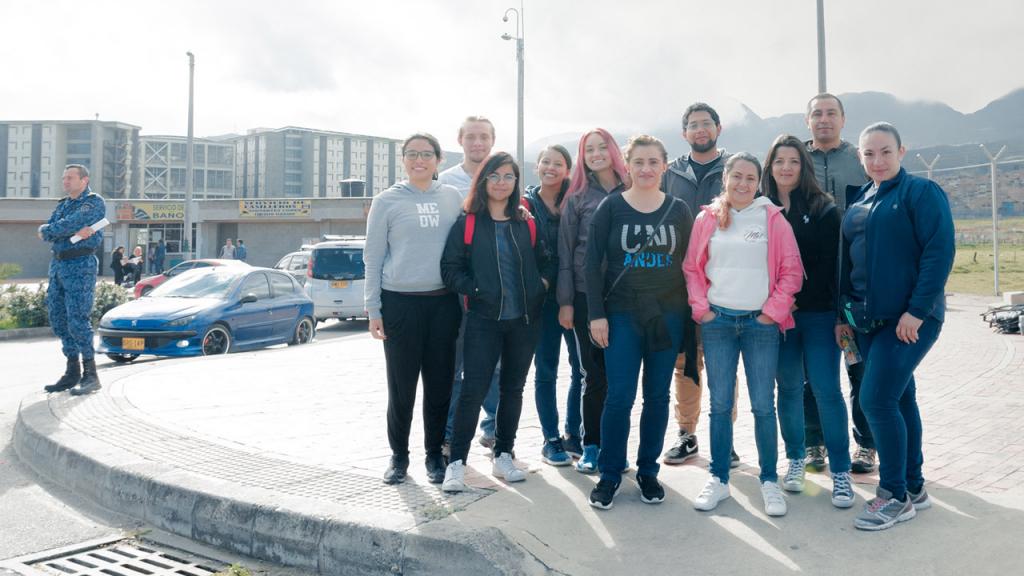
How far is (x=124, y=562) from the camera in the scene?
3.77 m

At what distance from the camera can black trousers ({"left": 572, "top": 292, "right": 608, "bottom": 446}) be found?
4.61 meters

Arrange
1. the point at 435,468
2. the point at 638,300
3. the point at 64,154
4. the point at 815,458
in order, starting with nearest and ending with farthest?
the point at 638,300
the point at 435,468
the point at 815,458
the point at 64,154

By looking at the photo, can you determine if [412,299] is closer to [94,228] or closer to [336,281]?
[94,228]

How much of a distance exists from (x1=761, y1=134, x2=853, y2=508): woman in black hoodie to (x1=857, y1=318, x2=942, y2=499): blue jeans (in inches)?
10.7

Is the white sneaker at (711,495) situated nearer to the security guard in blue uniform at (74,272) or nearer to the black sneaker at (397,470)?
the black sneaker at (397,470)

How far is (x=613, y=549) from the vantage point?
3424mm

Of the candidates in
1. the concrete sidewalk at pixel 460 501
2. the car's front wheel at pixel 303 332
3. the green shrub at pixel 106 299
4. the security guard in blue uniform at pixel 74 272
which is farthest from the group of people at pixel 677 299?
the green shrub at pixel 106 299

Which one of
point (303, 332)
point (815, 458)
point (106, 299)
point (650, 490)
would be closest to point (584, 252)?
point (650, 490)

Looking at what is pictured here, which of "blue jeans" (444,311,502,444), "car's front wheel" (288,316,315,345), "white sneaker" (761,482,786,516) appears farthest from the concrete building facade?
"white sneaker" (761,482,786,516)

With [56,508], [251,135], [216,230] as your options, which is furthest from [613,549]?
[251,135]

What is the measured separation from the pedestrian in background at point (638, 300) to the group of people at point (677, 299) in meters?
0.01

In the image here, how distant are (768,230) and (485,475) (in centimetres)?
208

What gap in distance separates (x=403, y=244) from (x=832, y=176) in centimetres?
264

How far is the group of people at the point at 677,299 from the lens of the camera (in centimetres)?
384
